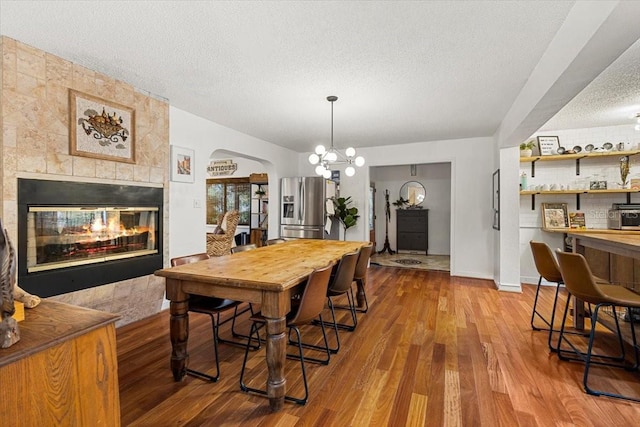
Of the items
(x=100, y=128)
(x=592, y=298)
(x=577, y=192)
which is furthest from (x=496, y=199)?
(x=100, y=128)

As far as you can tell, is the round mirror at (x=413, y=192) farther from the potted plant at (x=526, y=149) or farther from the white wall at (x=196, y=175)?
the white wall at (x=196, y=175)

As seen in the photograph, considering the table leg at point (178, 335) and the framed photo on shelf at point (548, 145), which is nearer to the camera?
the table leg at point (178, 335)

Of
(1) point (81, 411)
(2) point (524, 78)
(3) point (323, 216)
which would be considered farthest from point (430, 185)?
(1) point (81, 411)

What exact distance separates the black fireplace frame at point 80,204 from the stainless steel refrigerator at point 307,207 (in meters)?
2.83

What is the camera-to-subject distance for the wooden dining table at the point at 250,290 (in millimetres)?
1764

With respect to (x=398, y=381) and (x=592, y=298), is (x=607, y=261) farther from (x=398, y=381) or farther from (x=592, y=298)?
(x=398, y=381)

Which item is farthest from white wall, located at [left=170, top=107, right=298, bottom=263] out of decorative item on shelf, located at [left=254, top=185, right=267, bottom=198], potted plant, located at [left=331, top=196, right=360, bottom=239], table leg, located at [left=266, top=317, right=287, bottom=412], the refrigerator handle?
decorative item on shelf, located at [left=254, top=185, right=267, bottom=198]

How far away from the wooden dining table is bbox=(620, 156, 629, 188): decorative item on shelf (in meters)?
4.65

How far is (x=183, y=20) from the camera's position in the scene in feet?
6.64

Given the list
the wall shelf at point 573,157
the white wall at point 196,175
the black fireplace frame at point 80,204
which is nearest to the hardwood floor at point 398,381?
the black fireplace frame at point 80,204

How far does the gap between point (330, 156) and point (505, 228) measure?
2.80 metres

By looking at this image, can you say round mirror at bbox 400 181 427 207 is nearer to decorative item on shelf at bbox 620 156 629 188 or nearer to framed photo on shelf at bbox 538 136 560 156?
framed photo on shelf at bbox 538 136 560 156

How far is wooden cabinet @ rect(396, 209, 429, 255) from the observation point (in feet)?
25.5

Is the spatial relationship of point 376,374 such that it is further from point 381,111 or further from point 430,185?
point 430,185
